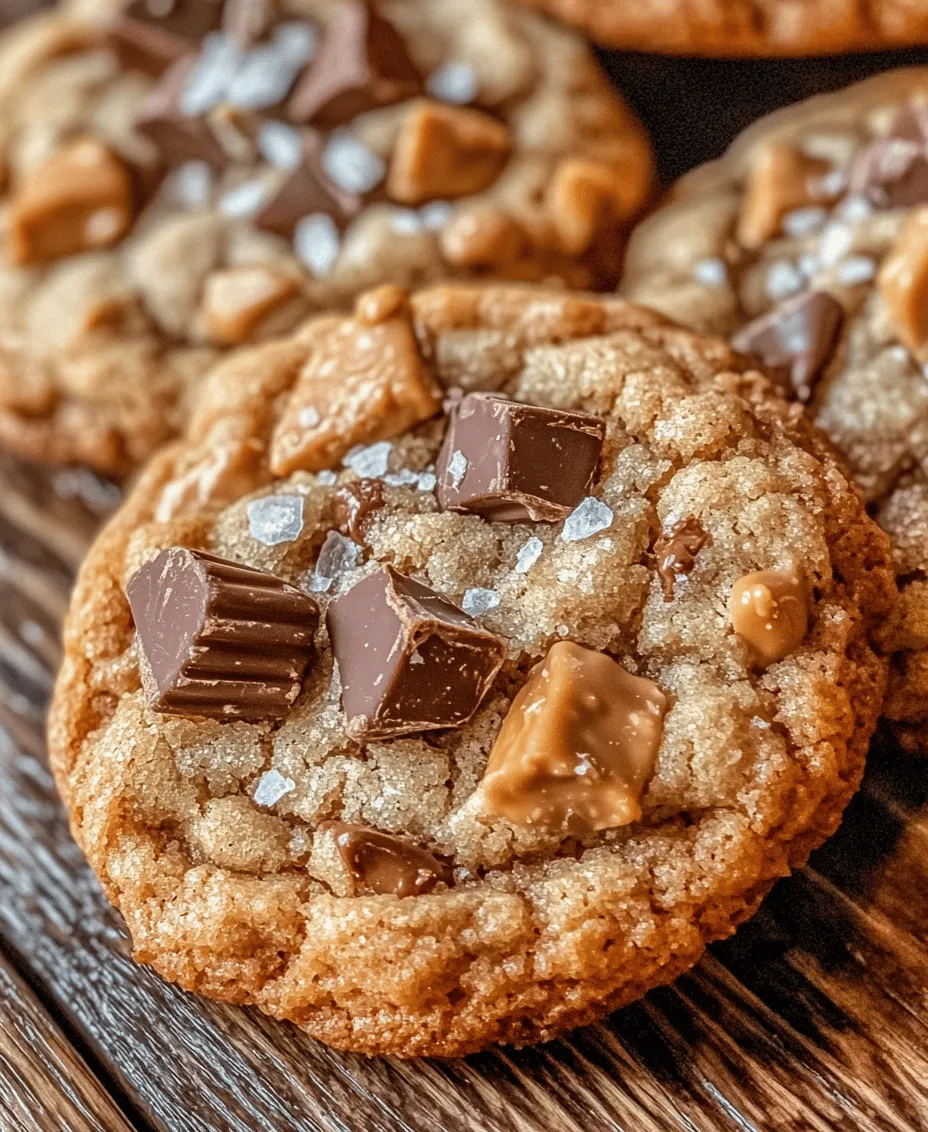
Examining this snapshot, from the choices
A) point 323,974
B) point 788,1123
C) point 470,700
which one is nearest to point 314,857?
point 323,974

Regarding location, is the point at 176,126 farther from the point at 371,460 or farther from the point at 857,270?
the point at 857,270

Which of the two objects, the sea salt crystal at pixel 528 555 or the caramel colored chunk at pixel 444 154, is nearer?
the sea salt crystal at pixel 528 555

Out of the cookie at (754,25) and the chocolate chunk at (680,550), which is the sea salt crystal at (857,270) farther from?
the chocolate chunk at (680,550)

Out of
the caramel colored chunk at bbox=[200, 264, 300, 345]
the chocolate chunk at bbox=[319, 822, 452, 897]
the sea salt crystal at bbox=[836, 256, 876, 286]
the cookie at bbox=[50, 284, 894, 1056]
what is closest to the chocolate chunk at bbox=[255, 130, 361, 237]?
the caramel colored chunk at bbox=[200, 264, 300, 345]

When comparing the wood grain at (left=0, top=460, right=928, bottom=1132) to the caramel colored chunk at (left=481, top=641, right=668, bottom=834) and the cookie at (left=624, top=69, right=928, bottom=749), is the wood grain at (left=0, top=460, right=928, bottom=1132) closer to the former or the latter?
the cookie at (left=624, top=69, right=928, bottom=749)

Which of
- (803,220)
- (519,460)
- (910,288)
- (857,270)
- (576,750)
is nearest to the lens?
(576,750)

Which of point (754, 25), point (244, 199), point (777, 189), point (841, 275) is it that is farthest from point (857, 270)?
point (244, 199)

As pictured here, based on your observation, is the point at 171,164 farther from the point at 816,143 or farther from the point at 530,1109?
the point at 530,1109

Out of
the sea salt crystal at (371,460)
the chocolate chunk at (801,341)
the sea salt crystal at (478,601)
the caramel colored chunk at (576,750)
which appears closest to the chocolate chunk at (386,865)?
the caramel colored chunk at (576,750)
